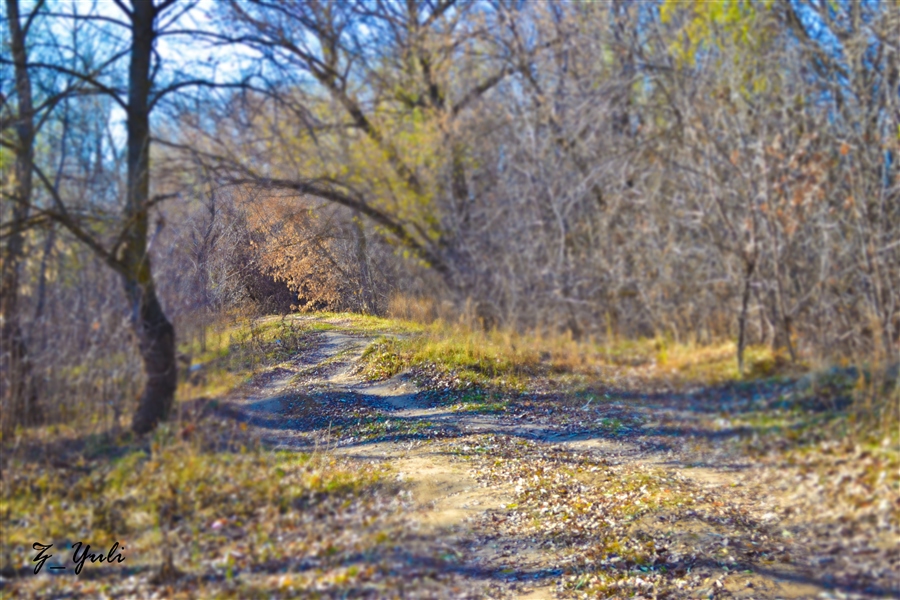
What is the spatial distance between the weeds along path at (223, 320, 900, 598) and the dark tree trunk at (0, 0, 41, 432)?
2.30ft

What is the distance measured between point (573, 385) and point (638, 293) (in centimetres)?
59

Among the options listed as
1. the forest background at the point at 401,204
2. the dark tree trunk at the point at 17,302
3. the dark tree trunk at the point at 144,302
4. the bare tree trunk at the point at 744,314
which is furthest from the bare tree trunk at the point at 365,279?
the bare tree trunk at the point at 744,314

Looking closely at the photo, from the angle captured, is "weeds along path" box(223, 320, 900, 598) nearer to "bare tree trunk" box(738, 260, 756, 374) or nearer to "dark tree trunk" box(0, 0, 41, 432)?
"bare tree trunk" box(738, 260, 756, 374)

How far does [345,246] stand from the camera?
2.80 meters

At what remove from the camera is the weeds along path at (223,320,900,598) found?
2188mm

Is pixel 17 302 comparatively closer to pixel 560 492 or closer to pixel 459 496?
pixel 459 496

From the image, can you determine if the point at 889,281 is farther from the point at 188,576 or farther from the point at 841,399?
the point at 188,576

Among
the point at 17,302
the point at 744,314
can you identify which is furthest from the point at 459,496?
the point at 17,302

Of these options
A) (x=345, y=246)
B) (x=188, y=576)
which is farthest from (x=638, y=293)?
(x=188, y=576)

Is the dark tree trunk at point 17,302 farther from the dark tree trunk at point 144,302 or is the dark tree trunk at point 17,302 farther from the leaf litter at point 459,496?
the dark tree trunk at point 144,302

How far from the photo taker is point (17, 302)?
2.20 meters

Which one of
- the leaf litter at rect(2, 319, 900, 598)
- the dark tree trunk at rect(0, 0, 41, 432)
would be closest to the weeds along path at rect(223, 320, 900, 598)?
the leaf litter at rect(2, 319, 900, 598)

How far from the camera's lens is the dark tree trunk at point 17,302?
2176 mm

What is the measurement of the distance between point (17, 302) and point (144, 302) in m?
0.45
